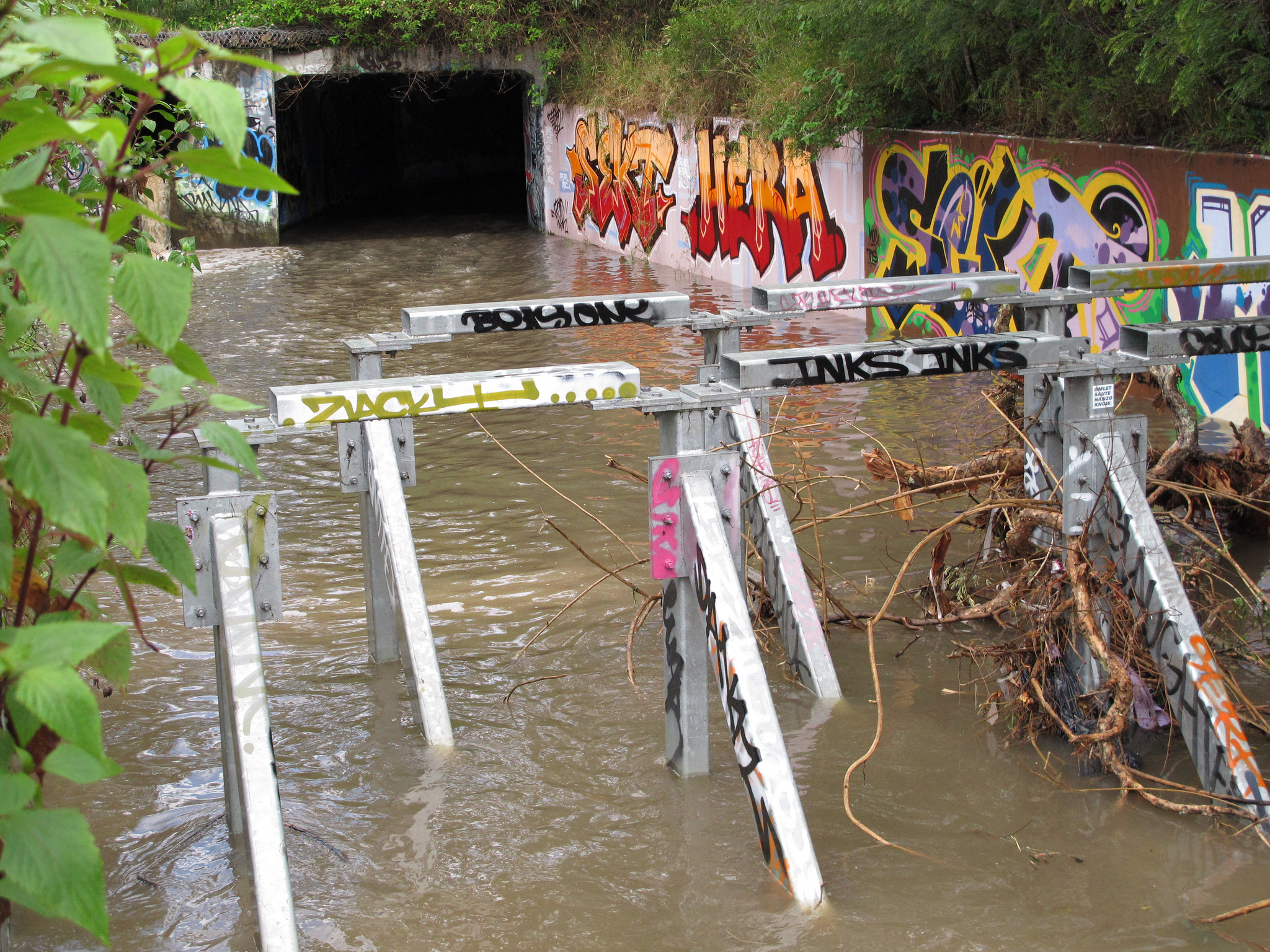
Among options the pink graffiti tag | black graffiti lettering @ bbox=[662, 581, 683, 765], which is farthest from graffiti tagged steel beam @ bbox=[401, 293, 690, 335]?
black graffiti lettering @ bbox=[662, 581, 683, 765]

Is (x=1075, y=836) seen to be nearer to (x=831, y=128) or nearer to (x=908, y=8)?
(x=908, y=8)

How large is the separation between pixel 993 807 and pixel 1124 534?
855mm

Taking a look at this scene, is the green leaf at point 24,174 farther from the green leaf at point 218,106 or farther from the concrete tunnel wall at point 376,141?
the concrete tunnel wall at point 376,141

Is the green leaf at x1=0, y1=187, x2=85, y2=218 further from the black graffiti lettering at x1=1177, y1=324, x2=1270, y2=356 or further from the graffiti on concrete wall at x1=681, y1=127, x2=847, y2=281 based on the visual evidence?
the graffiti on concrete wall at x1=681, y1=127, x2=847, y2=281

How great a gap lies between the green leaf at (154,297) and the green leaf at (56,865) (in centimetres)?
57

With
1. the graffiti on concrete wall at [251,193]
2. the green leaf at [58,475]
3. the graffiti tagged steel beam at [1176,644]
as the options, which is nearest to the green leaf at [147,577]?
the green leaf at [58,475]

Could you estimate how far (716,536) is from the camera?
122 inches

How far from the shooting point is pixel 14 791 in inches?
56.4

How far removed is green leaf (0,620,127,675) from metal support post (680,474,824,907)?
1.80 meters

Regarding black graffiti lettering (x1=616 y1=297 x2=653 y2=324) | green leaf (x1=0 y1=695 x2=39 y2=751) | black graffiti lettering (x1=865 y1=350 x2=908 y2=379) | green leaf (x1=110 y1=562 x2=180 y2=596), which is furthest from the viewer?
black graffiti lettering (x1=616 y1=297 x2=653 y2=324)

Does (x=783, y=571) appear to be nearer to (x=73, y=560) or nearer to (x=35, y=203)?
(x=73, y=560)

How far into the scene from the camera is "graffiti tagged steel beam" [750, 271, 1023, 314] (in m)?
4.18

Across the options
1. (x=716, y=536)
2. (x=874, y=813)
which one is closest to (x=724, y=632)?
(x=716, y=536)

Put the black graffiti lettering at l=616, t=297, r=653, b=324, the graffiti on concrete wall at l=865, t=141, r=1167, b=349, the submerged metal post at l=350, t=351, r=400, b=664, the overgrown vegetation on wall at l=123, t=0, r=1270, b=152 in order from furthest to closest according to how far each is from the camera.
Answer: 1. the graffiti on concrete wall at l=865, t=141, r=1167, b=349
2. the overgrown vegetation on wall at l=123, t=0, r=1270, b=152
3. the submerged metal post at l=350, t=351, r=400, b=664
4. the black graffiti lettering at l=616, t=297, r=653, b=324
